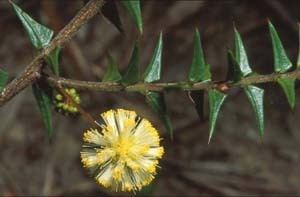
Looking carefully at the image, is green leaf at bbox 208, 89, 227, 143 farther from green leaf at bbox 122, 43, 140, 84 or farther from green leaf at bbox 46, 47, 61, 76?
green leaf at bbox 46, 47, 61, 76

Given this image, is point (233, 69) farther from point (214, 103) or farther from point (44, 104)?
point (44, 104)

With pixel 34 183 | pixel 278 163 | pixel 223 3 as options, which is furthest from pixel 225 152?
pixel 34 183

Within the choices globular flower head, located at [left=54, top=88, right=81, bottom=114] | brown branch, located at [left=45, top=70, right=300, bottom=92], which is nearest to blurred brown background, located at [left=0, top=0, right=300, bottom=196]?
globular flower head, located at [left=54, top=88, right=81, bottom=114]

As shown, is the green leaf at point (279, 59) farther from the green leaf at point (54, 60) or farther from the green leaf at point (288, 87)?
the green leaf at point (54, 60)

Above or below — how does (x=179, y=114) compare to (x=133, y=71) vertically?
above

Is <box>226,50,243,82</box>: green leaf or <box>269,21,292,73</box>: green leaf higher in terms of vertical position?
<box>269,21,292,73</box>: green leaf

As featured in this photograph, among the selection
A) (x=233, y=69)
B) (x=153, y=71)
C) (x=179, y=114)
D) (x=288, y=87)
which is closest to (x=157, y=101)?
(x=153, y=71)
